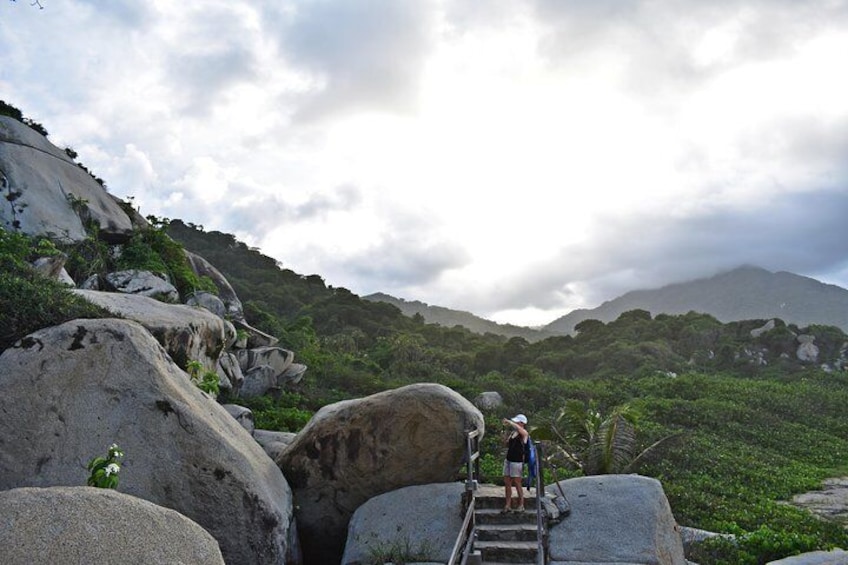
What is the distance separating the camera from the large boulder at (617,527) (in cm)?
1128

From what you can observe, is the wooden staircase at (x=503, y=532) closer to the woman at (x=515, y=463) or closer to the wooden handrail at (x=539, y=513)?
the woman at (x=515, y=463)

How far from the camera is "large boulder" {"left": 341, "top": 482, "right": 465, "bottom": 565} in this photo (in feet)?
39.8

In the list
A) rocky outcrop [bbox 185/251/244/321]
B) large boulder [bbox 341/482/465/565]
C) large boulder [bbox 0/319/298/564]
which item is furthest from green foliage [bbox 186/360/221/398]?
rocky outcrop [bbox 185/251/244/321]

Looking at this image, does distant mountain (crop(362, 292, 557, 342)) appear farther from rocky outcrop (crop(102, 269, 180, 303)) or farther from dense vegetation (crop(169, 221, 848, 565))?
rocky outcrop (crop(102, 269, 180, 303))

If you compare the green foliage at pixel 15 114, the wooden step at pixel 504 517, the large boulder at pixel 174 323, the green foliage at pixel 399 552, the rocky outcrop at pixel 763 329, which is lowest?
the green foliage at pixel 399 552

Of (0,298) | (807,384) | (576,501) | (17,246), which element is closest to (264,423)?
(17,246)

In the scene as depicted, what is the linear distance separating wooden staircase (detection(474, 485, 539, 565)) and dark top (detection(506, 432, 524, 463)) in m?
0.94

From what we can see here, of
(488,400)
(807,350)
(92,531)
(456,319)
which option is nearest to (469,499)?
(92,531)

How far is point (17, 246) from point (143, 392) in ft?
31.3

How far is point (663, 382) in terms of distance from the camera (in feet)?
153

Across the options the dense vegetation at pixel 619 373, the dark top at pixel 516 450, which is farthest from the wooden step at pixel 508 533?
the dense vegetation at pixel 619 373

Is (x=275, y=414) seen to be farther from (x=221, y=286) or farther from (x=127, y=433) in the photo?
(x=127, y=433)

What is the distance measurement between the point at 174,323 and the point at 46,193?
11.9 meters

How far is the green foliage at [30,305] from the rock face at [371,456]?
228 inches
